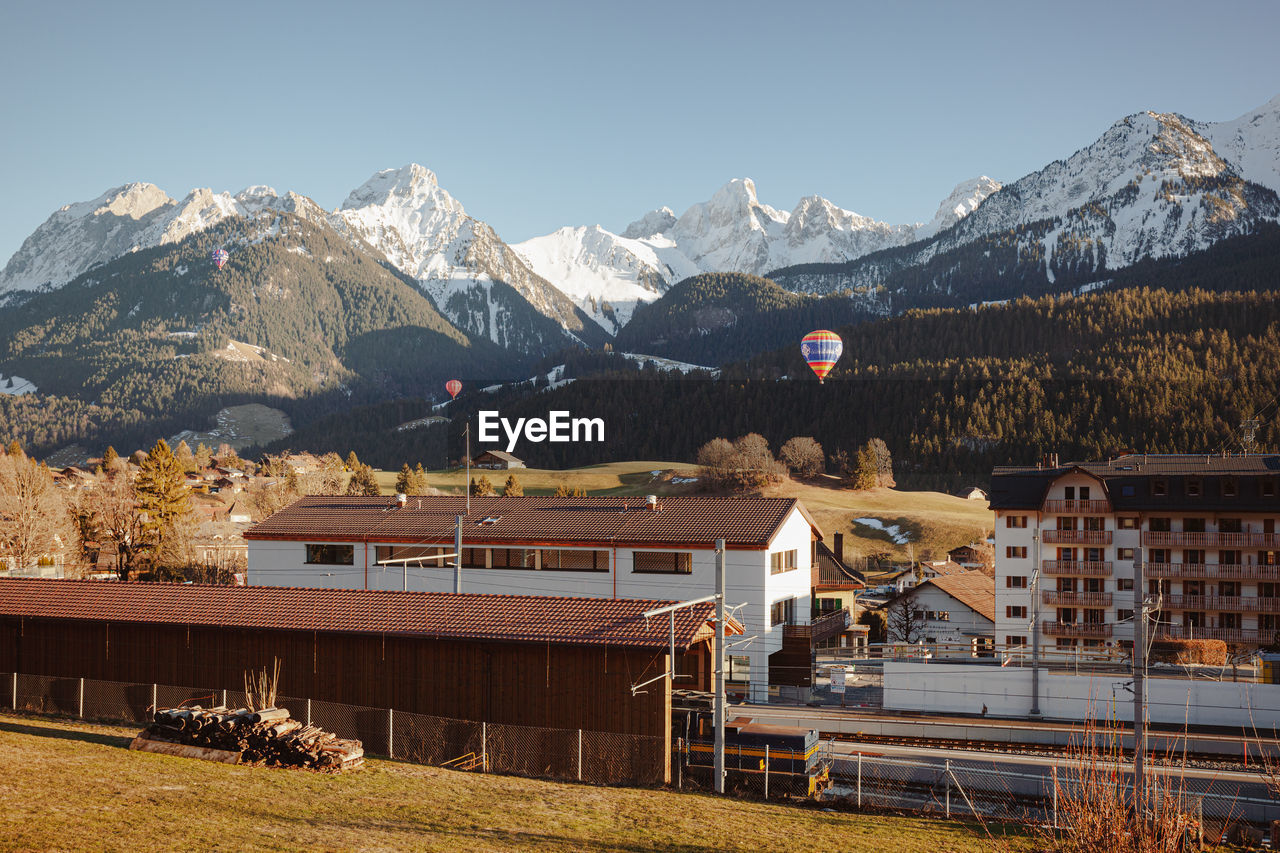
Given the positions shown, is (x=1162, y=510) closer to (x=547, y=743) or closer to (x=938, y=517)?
(x=547, y=743)

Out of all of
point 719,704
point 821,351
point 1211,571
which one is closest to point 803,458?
point 821,351

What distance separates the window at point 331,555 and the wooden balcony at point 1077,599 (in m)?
48.7

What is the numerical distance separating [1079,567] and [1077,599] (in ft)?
7.67

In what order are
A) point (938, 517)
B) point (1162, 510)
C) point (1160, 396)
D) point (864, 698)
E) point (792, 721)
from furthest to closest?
point (1160, 396) → point (938, 517) → point (1162, 510) → point (864, 698) → point (792, 721)

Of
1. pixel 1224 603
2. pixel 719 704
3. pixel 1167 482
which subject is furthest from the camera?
pixel 1167 482

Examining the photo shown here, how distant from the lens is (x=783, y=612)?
52188 mm

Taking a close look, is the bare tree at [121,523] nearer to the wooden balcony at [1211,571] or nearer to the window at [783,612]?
the window at [783,612]

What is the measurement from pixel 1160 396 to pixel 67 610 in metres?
195

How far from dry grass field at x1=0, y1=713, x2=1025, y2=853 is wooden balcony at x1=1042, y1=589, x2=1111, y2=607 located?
51.1 m

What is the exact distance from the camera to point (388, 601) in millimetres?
35500

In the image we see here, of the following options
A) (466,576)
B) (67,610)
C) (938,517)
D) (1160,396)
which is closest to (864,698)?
(466,576)

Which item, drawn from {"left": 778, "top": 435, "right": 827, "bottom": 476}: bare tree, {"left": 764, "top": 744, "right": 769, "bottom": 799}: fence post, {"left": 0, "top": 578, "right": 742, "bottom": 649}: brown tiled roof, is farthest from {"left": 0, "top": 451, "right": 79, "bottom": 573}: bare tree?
{"left": 778, "top": 435, "right": 827, "bottom": 476}: bare tree

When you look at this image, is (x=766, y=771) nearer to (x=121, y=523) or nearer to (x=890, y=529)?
(x=121, y=523)

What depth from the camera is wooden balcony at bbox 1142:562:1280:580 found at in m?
66.8
